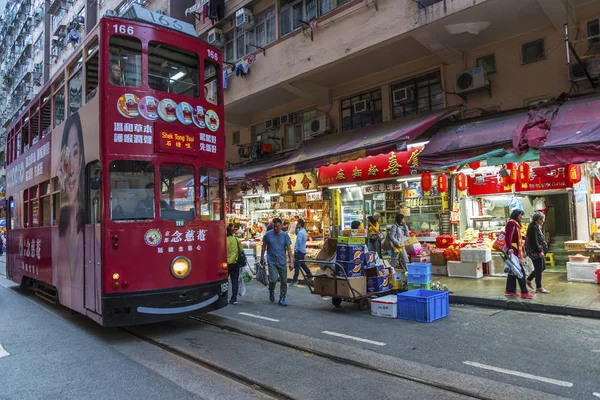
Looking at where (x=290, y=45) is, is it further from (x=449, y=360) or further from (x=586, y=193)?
(x=449, y=360)

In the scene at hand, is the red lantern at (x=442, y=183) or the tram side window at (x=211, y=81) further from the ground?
the tram side window at (x=211, y=81)

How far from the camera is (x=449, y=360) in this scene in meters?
5.13

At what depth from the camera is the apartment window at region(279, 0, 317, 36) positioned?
1410cm

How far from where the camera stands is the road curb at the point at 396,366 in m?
4.07

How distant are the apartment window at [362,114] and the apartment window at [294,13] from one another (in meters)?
2.98

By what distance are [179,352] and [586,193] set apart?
1001cm

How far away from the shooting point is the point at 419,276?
863cm

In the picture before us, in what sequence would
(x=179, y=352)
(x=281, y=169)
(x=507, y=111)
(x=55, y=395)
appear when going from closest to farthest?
(x=55, y=395)
(x=179, y=352)
(x=507, y=111)
(x=281, y=169)

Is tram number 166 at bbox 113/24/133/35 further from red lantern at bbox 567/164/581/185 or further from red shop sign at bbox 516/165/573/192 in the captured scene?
red shop sign at bbox 516/165/573/192

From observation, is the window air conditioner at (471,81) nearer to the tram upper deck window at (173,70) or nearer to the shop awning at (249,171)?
the shop awning at (249,171)

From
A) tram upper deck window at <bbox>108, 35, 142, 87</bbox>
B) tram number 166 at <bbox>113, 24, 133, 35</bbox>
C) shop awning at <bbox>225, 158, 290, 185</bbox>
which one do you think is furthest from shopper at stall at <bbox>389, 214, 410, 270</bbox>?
tram number 166 at <bbox>113, 24, 133, 35</bbox>

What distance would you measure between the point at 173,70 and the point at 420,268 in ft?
19.4

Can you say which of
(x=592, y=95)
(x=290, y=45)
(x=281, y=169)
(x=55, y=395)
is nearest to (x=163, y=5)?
(x=290, y=45)

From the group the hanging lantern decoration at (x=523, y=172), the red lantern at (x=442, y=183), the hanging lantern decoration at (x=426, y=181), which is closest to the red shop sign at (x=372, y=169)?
the hanging lantern decoration at (x=426, y=181)
